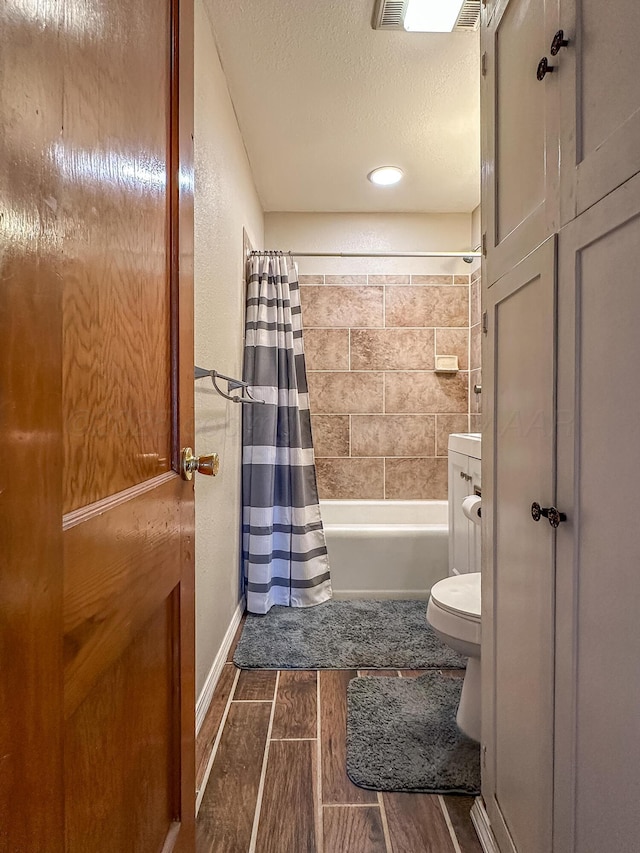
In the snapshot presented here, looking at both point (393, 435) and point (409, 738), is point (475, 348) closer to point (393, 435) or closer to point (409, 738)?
point (393, 435)

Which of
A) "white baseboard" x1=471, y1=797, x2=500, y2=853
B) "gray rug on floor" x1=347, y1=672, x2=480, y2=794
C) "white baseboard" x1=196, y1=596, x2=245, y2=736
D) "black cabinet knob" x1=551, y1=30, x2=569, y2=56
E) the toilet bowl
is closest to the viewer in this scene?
"black cabinet knob" x1=551, y1=30, x2=569, y2=56

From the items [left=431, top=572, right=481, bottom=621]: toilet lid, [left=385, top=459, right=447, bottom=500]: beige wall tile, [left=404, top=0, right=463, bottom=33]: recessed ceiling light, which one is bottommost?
[left=431, top=572, right=481, bottom=621]: toilet lid

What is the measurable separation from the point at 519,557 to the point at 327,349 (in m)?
2.53

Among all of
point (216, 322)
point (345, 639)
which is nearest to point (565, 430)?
point (216, 322)

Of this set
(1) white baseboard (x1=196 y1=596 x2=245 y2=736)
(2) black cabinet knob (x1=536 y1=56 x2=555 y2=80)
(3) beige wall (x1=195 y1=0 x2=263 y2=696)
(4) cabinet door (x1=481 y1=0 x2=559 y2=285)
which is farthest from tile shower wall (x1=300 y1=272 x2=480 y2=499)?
(2) black cabinet knob (x1=536 y1=56 x2=555 y2=80)

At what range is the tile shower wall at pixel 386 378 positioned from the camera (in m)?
3.39

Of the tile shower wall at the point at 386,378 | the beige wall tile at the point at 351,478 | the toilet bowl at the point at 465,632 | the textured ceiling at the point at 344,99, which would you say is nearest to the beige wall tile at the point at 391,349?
the tile shower wall at the point at 386,378

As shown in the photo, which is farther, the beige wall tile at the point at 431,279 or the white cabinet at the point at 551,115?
the beige wall tile at the point at 431,279

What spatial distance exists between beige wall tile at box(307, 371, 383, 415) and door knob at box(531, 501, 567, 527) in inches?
97.7

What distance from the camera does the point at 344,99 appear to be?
214 centimetres

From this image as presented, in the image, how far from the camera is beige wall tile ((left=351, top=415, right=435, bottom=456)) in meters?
3.40

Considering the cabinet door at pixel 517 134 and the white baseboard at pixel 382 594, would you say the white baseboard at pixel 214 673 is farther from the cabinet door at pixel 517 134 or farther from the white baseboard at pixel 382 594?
the cabinet door at pixel 517 134

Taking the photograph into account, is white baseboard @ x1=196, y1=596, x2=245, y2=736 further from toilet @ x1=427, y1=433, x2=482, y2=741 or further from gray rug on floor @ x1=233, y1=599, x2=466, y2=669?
toilet @ x1=427, y1=433, x2=482, y2=741

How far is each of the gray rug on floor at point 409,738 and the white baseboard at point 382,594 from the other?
0.84 m
